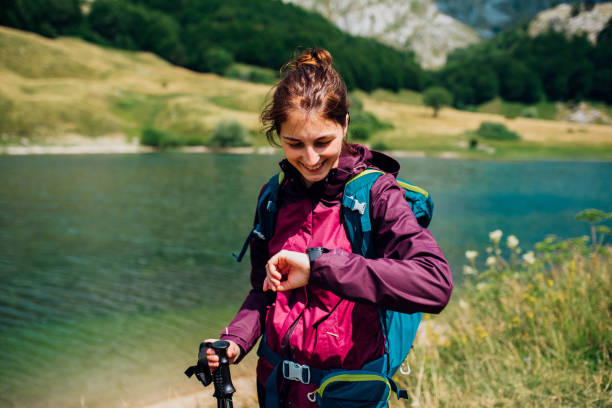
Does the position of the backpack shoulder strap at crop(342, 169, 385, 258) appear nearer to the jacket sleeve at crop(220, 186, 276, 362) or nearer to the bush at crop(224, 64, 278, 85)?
→ the jacket sleeve at crop(220, 186, 276, 362)

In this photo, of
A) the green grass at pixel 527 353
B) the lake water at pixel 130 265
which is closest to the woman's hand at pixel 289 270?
the green grass at pixel 527 353

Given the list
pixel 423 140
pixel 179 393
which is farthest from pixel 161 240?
pixel 423 140

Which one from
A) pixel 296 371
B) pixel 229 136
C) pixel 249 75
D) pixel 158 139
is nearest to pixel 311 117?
pixel 296 371

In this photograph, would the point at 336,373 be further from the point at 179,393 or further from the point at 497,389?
the point at 179,393

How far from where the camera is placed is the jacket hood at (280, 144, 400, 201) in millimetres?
1898

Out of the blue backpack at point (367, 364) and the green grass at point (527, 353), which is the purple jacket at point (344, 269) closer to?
the blue backpack at point (367, 364)

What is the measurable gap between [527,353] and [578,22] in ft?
652

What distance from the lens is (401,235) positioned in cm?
166

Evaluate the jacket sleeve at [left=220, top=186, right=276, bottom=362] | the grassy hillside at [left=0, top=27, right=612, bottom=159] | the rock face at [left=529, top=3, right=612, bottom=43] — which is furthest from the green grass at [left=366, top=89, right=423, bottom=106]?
the jacket sleeve at [left=220, top=186, right=276, bottom=362]

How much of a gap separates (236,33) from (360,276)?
134 metres

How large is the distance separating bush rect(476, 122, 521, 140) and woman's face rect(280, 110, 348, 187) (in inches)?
2698

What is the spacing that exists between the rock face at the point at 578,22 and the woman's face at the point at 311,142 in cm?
18320

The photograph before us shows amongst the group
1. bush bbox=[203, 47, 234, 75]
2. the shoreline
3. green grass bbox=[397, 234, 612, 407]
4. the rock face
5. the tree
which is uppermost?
the rock face

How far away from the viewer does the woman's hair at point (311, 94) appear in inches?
73.4
